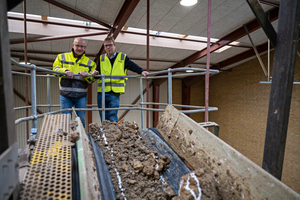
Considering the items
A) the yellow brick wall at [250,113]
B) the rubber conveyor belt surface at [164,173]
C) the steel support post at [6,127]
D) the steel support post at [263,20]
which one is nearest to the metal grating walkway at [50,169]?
the steel support post at [6,127]

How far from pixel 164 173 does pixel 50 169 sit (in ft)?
3.06

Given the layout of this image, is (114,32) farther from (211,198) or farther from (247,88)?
(247,88)

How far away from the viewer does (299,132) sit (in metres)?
7.98

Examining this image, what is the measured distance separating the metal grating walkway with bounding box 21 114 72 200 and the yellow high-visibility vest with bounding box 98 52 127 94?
1.29 m

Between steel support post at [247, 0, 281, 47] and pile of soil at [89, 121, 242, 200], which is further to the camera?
steel support post at [247, 0, 281, 47]

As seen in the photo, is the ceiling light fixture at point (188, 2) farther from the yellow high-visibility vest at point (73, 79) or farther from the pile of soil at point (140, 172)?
the pile of soil at point (140, 172)

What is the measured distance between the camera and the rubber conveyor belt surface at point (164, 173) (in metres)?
1.43

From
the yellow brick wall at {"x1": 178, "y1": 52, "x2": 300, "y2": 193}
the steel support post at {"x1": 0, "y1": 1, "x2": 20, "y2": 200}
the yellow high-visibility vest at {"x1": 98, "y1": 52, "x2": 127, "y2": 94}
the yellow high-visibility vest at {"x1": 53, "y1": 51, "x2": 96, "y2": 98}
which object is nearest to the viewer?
the steel support post at {"x1": 0, "y1": 1, "x2": 20, "y2": 200}

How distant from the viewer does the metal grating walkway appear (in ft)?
3.22

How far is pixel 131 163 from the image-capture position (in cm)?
167

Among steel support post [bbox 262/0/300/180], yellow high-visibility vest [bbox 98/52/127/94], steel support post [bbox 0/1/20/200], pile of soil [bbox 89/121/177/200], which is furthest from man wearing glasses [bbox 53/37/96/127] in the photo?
steel support post [bbox 262/0/300/180]

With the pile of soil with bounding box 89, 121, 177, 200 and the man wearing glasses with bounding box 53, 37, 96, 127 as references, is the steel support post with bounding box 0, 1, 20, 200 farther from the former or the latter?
the man wearing glasses with bounding box 53, 37, 96, 127

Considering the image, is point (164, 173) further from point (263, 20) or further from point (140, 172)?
point (263, 20)

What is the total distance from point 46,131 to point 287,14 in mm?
2430
